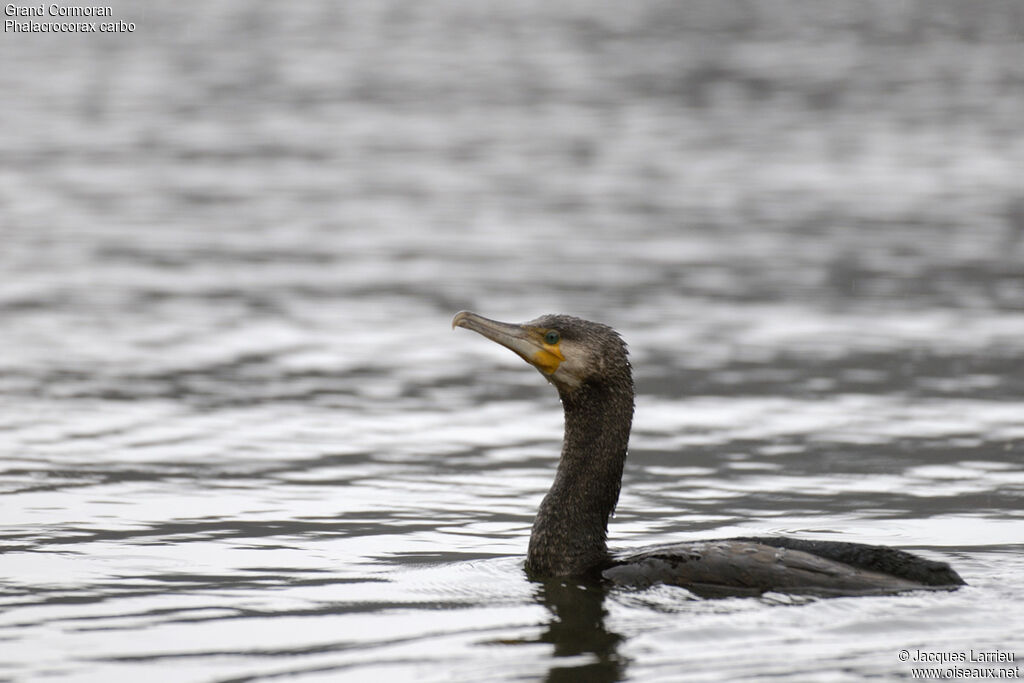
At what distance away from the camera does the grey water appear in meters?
7.98

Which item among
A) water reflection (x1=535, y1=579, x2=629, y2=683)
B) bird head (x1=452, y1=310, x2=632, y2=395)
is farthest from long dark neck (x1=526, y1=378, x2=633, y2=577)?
water reflection (x1=535, y1=579, x2=629, y2=683)

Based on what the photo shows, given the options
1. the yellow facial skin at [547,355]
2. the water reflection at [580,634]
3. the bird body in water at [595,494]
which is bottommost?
the water reflection at [580,634]

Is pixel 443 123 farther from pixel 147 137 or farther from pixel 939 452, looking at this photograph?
pixel 939 452

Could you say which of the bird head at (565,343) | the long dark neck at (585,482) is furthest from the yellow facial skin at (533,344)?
the long dark neck at (585,482)

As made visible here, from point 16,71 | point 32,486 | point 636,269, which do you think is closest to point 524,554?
point 32,486

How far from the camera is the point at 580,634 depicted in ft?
26.1

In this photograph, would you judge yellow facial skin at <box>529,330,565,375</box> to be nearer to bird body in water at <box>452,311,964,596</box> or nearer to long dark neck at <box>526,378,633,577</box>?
bird body in water at <box>452,311,964,596</box>

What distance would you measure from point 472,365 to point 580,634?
23.5 ft

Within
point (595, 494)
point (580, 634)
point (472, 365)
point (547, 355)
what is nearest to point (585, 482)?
point (595, 494)

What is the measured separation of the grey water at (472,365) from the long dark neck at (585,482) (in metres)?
0.26

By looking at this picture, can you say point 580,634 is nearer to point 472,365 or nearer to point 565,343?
point 565,343

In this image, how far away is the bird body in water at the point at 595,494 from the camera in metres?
8.38

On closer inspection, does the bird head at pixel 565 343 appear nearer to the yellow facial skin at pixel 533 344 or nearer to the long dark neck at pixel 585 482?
the yellow facial skin at pixel 533 344

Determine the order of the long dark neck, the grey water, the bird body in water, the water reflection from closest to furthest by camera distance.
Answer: the water reflection
the grey water
the bird body in water
the long dark neck
